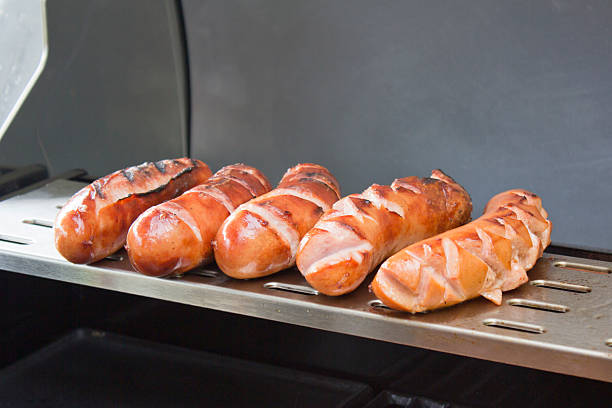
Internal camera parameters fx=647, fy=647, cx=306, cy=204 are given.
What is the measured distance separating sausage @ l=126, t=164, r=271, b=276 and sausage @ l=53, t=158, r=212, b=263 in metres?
0.10

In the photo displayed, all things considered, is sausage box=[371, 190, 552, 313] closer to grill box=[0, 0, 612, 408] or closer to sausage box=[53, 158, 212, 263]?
grill box=[0, 0, 612, 408]

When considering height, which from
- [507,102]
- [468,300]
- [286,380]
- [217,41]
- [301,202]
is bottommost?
[286,380]

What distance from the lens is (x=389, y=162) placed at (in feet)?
6.84

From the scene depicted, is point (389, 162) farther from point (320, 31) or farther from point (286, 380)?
point (286, 380)

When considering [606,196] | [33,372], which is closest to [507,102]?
[606,196]

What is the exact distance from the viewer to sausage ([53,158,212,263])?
1277mm

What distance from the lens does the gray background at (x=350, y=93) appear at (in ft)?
5.97

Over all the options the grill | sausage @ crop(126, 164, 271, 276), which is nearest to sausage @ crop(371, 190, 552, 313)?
the grill

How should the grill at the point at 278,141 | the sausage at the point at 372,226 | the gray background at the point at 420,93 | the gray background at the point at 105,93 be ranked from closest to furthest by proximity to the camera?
the sausage at the point at 372,226
the grill at the point at 278,141
the gray background at the point at 420,93
the gray background at the point at 105,93

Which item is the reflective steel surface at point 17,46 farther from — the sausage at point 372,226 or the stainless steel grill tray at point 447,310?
the sausage at point 372,226

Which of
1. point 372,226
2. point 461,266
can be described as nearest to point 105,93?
point 372,226

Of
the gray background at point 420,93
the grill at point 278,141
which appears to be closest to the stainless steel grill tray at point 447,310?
the grill at point 278,141

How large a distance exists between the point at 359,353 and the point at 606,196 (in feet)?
2.72

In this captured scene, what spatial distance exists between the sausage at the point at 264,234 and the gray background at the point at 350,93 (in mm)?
799
